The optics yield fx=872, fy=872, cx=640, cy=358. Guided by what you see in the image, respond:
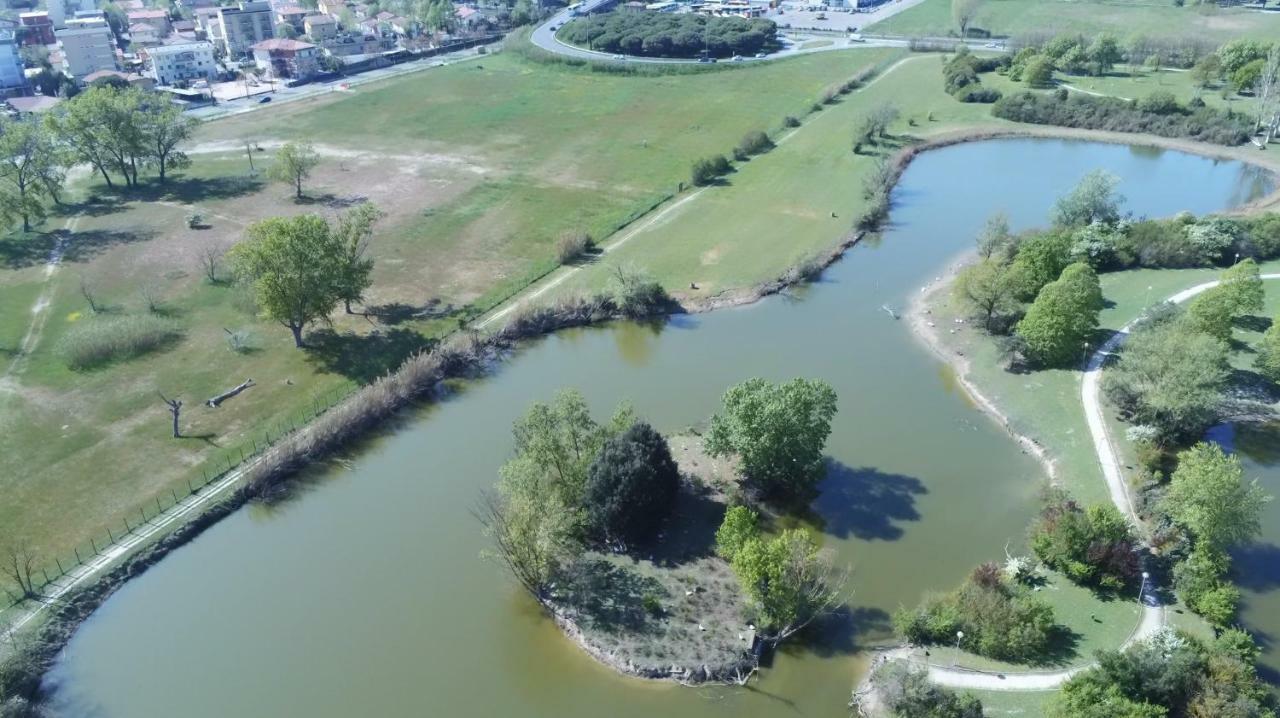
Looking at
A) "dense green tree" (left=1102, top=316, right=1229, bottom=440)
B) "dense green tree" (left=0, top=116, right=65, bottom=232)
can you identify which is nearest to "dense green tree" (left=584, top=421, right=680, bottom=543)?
"dense green tree" (left=1102, top=316, right=1229, bottom=440)

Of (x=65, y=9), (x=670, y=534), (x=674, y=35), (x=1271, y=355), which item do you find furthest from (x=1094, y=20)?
(x=65, y=9)

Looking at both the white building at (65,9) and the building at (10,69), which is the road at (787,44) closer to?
the building at (10,69)

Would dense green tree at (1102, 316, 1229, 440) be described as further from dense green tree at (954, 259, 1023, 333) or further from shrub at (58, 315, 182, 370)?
shrub at (58, 315, 182, 370)

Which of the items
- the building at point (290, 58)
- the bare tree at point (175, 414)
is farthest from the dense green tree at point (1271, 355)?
the building at point (290, 58)

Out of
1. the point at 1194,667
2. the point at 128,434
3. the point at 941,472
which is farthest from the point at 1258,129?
the point at 128,434

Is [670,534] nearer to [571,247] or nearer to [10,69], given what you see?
[571,247]

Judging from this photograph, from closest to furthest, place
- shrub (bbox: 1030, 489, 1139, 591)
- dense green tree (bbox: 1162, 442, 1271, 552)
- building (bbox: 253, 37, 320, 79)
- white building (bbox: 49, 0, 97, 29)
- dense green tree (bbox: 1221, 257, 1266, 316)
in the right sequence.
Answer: dense green tree (bbox: 1162, 442, 1271, 552) → shrub (bbox: 1030, 489, 1139, 591) → dense green tree (bbox: 1221, 257, 1266, 316) → building (bbox: 253, 37, 320, 79) → white building (bbox: 49, 0, 97, 29)
